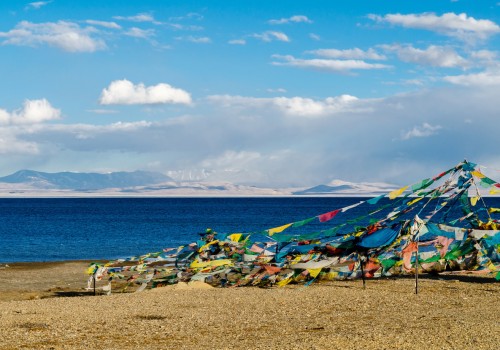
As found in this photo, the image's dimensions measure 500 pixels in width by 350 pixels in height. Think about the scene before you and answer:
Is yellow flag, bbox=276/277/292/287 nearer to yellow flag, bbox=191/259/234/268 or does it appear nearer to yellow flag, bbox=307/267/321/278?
yellow flag, bbox=307/267/321/278

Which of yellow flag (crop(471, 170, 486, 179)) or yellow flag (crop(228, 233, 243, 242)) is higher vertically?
yellow flag (crop(471, 170, 486, 179))

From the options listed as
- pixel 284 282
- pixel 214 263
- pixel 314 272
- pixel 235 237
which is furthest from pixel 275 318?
pixel 235 237

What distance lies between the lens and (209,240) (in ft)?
Answer: 83.7

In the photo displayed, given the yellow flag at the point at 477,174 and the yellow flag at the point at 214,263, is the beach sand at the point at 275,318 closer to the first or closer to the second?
the yellow flag at the point at 214,263

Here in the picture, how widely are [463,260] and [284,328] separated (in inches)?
445

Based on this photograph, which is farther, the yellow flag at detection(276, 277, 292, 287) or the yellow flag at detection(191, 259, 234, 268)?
the yellow flag at detection(191, 259, 234, 268)

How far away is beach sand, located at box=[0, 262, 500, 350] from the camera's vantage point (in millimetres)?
12703

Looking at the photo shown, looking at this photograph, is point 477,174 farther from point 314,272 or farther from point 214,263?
point 214,263

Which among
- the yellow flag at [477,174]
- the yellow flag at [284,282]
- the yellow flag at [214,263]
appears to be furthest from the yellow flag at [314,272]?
the yellow flag at [477,174]

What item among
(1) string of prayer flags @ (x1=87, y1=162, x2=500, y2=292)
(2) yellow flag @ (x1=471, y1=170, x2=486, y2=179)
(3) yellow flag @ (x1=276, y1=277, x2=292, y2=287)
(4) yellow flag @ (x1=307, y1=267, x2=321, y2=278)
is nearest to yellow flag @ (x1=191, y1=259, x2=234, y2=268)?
(1) string of prayer flags @ (x1=87, y1=162, x2=500, y2=292)

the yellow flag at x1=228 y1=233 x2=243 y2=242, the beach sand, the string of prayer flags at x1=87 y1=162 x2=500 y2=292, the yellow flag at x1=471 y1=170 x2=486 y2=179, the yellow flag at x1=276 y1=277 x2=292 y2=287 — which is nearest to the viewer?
the beach sand

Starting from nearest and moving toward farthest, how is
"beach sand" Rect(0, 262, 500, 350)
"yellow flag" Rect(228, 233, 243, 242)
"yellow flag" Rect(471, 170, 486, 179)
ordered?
"beach sand" Rect(0, 262, 500, 350), "yellow flag" Rect(471, 170, 486, 179), "yellow flag" Rect(228, 233, 243, 242)

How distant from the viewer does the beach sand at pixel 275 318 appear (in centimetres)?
1270

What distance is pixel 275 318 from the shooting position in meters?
15.9
